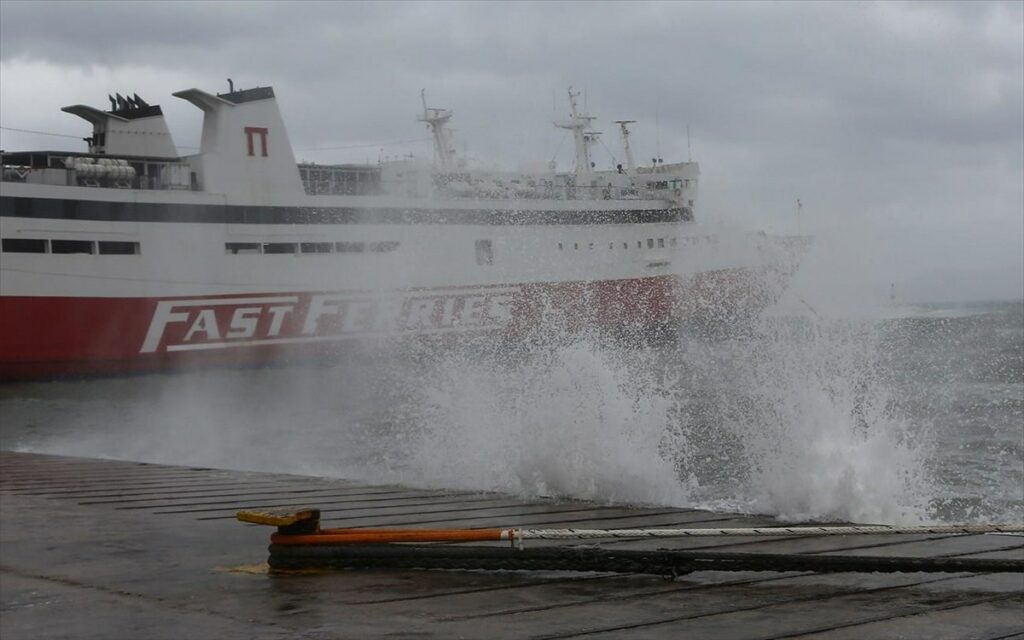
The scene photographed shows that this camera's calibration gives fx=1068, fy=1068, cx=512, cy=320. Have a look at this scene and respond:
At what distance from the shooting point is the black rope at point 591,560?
5.27m

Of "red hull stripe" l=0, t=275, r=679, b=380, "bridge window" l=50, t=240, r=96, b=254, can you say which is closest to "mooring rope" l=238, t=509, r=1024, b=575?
"red hull stripe" l=0, t=275, r=679, b=380

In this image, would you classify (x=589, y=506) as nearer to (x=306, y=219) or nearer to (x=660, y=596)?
(x=660, y=596)

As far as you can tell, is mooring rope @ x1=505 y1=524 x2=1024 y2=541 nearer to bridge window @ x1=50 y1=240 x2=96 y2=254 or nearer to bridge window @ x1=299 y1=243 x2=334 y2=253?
bridge window @ x1=50 y1=240 x2=96 y2=254

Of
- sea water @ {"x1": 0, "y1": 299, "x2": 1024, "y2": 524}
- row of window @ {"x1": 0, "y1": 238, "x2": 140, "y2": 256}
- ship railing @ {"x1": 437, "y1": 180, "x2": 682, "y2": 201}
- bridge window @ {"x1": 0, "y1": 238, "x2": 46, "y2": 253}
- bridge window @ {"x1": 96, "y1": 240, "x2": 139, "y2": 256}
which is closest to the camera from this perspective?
sea water @ {"x1": 0, "y1": 299, "x2": 1024, "y2": 524}

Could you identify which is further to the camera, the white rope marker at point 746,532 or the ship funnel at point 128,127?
the ship funnel at point 128,127

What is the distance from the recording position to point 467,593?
511 centimetres

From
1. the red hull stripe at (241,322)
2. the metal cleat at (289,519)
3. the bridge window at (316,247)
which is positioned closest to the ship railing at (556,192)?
the red hull stripe at (241,322)

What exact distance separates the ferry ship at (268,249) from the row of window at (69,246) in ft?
0.14

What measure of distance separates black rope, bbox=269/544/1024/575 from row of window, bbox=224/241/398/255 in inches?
1098

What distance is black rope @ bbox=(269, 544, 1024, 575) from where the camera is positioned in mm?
5266

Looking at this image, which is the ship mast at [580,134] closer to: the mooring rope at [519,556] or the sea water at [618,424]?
the sea water at [618,424]

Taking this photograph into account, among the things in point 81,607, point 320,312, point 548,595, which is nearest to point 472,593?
point 548,595

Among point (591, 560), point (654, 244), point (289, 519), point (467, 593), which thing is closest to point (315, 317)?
point (654, 244)

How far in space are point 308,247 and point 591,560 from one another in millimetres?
29813
